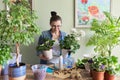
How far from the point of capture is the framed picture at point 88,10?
9.17ft

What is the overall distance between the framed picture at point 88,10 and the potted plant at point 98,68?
3.95 ft

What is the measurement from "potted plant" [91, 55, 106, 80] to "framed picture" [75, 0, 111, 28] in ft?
3.95

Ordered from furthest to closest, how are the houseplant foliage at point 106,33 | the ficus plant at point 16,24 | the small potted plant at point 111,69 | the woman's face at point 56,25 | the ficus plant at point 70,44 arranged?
the woman's face at point 56,25 → the houseplant foliage at point 106,33 → the ficus plant at point 70,44 → the small potted plant at point 111,69 → the ficus plant at point 16,24

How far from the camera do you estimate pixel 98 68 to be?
1.66 meters

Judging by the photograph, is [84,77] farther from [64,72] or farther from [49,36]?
[49,36]

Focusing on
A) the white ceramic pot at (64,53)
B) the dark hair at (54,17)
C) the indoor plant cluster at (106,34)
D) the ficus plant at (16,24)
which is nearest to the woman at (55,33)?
the dark hair at (54,17)

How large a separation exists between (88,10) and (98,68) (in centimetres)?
135

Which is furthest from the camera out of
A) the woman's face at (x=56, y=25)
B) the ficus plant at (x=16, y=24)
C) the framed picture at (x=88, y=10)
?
the framed picture at (x=88, y=10)

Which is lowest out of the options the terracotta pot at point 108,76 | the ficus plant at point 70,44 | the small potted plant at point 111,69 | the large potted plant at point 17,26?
the terracotta pot at point 108,76

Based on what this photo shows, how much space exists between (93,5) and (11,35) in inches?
63.6

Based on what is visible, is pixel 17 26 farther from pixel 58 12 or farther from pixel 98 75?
pixel 58 12

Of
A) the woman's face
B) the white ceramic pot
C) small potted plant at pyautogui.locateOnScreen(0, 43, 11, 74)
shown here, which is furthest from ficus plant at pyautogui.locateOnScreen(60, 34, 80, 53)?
small potted plant at pyautogui.locateOnScreen(0, 43, 11, 74)

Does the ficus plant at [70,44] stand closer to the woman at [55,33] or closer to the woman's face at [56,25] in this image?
the woman at [55,33]

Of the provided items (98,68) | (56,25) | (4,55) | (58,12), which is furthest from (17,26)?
(58,12)
